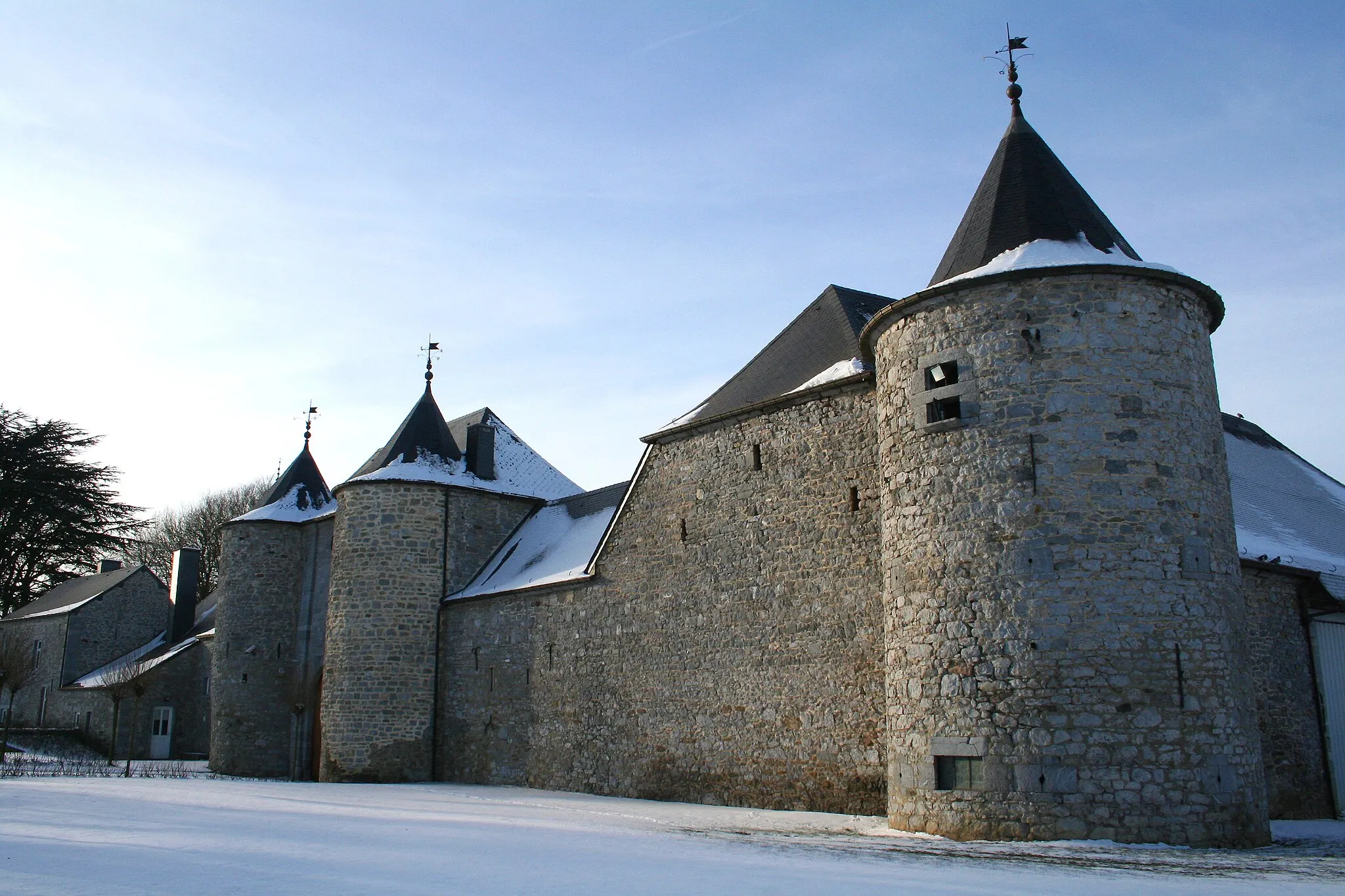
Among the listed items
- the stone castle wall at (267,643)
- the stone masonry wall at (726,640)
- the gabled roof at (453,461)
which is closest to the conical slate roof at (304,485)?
the stone castle wall at (267,643)

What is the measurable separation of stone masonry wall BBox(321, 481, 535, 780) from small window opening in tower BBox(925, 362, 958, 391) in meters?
12.1

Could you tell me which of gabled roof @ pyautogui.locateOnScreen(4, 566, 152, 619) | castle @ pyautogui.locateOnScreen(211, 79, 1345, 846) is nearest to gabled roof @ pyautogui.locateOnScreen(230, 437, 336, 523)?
castle @ pyautogui.locateOnScreen(211, 79, 1345, 846)

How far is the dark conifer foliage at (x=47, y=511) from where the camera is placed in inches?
1394

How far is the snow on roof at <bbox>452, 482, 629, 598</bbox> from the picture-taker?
1856 centimetres

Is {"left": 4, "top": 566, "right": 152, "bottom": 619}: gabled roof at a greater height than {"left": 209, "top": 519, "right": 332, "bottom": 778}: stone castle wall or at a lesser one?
greater

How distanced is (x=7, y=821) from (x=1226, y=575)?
38.0 ft

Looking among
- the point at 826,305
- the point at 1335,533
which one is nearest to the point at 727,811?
the point at 826,305

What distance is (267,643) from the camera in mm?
23859

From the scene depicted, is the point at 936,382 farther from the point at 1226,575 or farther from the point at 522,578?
the point at 522,578

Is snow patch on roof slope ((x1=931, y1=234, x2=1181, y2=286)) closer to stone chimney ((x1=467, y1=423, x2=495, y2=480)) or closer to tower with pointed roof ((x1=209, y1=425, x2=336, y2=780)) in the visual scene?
stone chimney ((x1=467, y1=423, x2=495, y2=480))

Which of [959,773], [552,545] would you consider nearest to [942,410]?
[959,773]

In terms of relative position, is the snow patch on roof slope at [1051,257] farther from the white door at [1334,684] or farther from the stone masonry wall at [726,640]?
the white door at [1334,684]

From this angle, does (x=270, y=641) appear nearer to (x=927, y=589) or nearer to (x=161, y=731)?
(x=161, y=731)

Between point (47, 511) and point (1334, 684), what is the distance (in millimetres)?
37055
